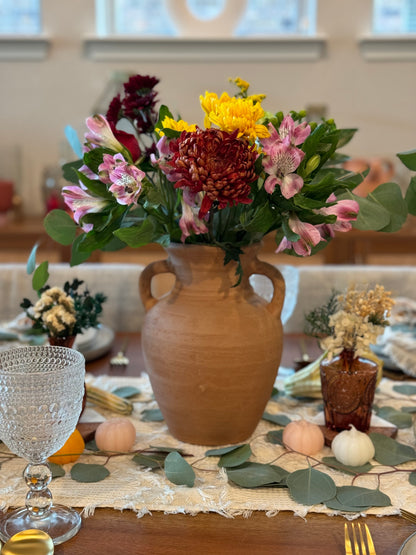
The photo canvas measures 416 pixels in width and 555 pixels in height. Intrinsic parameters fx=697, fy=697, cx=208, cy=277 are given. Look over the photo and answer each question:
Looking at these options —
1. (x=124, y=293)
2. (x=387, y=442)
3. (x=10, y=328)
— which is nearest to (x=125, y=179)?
(x=387, y=442)

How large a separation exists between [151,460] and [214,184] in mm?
360

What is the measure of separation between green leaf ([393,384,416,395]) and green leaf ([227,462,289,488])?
14.7 inches

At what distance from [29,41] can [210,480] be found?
2.58 metres

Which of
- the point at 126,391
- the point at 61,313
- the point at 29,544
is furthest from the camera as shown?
the point at 126,391

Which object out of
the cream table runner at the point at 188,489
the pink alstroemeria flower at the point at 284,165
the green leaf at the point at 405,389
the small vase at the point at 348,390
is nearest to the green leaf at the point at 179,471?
the cream table runner at the point at 188,489

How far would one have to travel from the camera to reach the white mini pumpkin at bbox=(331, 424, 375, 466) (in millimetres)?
855

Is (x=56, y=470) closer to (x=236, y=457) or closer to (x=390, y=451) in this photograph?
(x=236, y=457)

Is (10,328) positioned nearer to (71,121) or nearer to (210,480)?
(210,480)

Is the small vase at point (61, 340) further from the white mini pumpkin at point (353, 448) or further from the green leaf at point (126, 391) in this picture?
the white mini pumpkin at point (353, 448)

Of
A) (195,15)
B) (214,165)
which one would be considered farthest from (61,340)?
(195,15)

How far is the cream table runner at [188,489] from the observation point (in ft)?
2.50

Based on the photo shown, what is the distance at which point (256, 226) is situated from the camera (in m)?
0.83

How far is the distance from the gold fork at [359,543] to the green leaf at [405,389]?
0.44 metres

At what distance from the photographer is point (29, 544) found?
66cm
